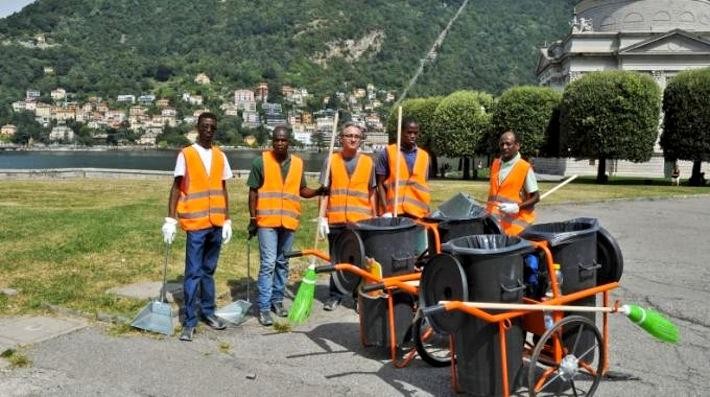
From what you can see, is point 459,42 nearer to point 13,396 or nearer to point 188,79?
point 188,79

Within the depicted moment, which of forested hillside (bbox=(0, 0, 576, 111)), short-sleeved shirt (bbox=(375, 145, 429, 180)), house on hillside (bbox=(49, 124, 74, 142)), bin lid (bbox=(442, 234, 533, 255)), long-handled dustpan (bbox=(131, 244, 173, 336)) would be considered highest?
forested hillside (bbox=(0, 0, 576, 111))

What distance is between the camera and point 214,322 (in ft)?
20.5

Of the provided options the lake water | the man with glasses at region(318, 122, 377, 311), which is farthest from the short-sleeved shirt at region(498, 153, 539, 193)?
the lake water

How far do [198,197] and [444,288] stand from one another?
111 inches

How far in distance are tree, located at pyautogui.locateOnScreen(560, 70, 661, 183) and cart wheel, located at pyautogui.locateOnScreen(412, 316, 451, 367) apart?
3056 cm

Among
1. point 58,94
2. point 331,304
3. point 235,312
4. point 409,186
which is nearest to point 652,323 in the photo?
point 409,186

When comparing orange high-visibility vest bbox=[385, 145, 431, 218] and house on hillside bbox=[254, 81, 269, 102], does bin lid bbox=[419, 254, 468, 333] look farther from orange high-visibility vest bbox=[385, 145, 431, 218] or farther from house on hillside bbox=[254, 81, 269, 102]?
house on hillside bbox=[254, 81, 269, 102]

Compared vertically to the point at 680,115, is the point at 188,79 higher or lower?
higher

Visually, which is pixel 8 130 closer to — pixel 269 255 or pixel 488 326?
pixel 269 255

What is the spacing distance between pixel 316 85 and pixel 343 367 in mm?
173931

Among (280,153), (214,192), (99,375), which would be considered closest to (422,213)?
(280,153)

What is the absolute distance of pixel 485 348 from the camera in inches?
164

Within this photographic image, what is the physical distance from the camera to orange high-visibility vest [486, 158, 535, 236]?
21.5 feet

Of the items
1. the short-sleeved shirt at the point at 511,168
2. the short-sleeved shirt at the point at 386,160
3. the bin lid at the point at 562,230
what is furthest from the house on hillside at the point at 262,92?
the bin lid at the point at 562,230
